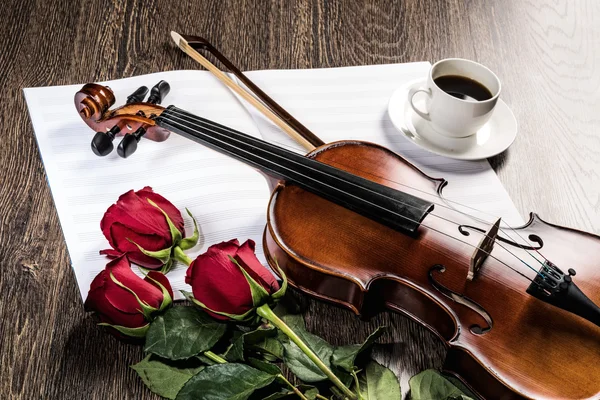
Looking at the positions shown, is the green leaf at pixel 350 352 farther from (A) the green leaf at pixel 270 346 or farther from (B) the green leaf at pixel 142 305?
(B) the green leaf at pixel 142 305

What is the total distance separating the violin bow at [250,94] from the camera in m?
1.07

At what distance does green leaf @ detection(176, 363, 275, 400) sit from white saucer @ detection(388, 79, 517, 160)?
54 cm

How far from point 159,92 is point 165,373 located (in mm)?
503

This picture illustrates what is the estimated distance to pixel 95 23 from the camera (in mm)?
1280

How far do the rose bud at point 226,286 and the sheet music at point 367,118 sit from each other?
360 mm

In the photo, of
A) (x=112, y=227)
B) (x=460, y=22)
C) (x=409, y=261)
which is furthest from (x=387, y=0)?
(x=112, y=227)

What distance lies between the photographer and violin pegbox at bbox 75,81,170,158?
99 centimetres

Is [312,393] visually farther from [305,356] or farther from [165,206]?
[165,206]

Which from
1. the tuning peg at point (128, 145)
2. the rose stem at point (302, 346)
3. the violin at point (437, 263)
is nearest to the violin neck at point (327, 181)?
the violin at point (437, 263)

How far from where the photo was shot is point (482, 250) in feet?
2.62

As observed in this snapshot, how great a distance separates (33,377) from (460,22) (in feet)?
3.34

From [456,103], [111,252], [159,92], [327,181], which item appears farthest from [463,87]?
[111,252]

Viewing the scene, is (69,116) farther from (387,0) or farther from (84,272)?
(387,0)

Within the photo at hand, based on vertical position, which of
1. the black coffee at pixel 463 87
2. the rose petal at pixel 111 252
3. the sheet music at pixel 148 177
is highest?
the black coffee at pixel 463 87
